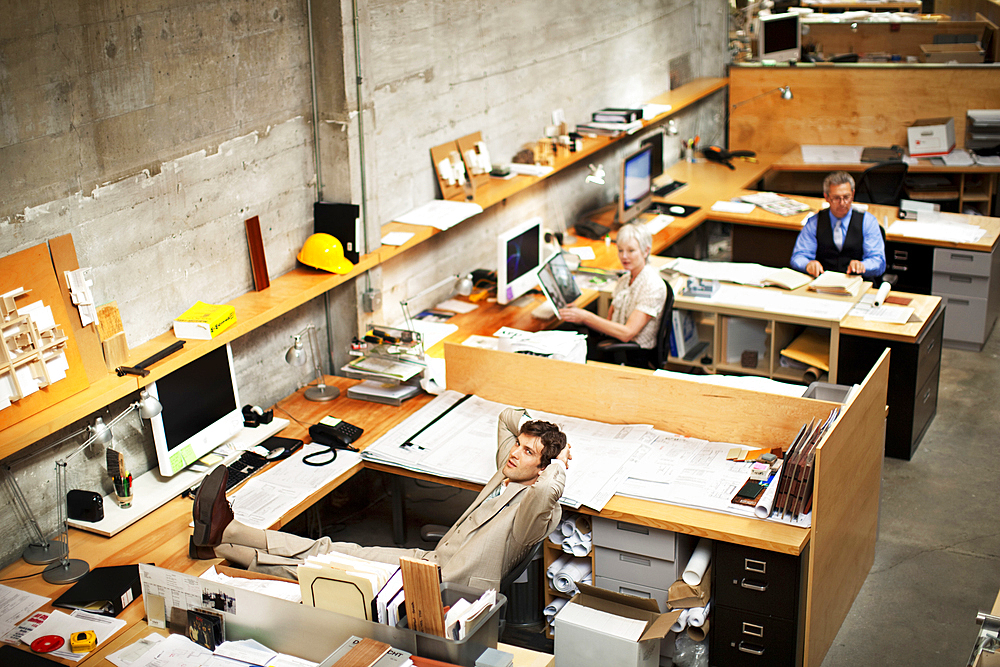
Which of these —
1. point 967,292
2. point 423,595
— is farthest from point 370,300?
point 967,292

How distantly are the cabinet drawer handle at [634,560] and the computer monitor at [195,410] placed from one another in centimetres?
185

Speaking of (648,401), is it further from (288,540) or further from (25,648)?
(25,648)

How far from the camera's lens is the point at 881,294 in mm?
5852

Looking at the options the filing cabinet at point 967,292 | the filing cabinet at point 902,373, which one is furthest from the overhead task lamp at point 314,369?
the filing cabinet at point 967,292

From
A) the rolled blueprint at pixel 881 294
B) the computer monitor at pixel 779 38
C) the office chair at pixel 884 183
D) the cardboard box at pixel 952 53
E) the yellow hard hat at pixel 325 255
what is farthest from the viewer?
the cardboard box at pixel 952 53

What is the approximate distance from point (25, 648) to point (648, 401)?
8.88 ft

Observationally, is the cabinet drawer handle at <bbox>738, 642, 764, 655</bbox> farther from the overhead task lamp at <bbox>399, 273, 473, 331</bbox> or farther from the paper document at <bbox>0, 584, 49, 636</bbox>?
the overhead task lamp at <bbox>399, 273, 473, 331</bbox>

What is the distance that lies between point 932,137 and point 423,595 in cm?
712

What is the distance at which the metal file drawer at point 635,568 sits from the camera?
4.00 metres

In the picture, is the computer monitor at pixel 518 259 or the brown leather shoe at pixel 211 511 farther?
the computer monitor at pixel 518 259

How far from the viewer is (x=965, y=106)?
8547 mm

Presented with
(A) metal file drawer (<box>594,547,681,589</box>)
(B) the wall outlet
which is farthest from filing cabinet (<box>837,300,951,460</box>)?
(B) the wall outlet

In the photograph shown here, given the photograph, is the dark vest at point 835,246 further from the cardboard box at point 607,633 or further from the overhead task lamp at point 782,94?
the cardboard box at point 607,633

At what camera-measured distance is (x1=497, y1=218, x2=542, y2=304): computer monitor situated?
593cm
